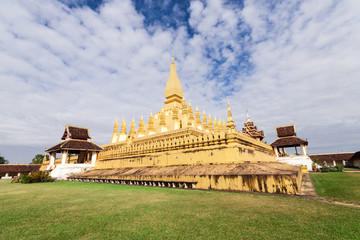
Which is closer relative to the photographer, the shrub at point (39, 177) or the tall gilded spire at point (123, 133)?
the shrub at point (39, 177)

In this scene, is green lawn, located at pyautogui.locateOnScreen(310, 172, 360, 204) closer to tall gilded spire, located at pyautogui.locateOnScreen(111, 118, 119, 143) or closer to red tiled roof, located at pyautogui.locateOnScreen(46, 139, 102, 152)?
red tiled roof, located at pyautogui.locateOnScreen(46, 139, 102, 152)

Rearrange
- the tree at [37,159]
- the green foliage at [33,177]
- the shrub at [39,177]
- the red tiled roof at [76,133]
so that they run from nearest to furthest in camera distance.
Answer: the green foliage at [33,177], the shrub at [39,177], the red tiled roof at [76,133], the tree at [37,159]

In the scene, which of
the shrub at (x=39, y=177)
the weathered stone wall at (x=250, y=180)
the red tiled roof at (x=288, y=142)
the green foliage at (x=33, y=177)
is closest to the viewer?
the weathered stone wall at (x=250, y=180)

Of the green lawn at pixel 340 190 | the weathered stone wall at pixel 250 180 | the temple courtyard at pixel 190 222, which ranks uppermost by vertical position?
the weathered stone wall at pixel 250 180

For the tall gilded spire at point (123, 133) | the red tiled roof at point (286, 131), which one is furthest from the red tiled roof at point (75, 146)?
the red tiled roof at point (286, 131)

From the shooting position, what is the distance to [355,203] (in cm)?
450

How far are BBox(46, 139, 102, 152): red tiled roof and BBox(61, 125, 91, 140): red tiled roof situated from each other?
0.53 metres

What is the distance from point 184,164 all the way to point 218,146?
2683 millimetres

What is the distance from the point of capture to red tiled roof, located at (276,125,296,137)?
24.7m

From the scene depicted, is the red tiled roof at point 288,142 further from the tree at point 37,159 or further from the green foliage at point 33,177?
the tree at point 37,159

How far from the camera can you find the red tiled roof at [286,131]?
2470 cm

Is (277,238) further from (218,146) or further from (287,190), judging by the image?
(218,146)

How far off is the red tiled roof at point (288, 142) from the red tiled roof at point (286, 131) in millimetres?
645

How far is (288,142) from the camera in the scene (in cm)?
2372
